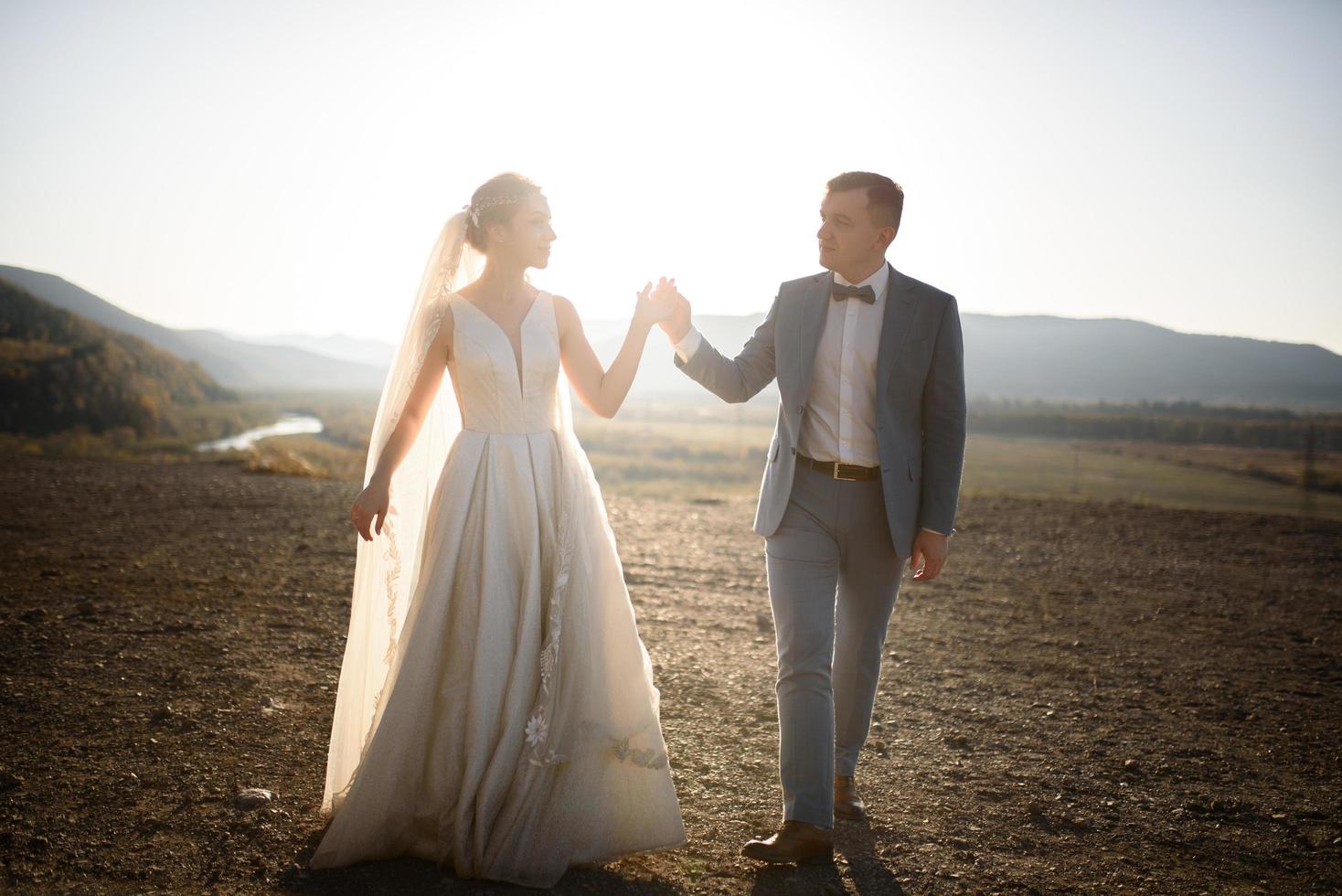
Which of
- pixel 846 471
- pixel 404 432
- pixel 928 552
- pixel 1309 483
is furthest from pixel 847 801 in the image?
pixel 1309 483

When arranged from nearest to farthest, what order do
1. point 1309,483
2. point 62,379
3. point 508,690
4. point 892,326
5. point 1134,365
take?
1. point 508,690
2. point 892,326
3. point 62,379
4. point 1309,483
5. point 1134,365

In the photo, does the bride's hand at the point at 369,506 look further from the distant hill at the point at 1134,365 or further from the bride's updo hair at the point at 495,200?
the distant hill at the point at 1134,365

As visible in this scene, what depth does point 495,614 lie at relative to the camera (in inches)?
114

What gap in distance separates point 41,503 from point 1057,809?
11569 mm

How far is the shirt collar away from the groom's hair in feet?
0.52

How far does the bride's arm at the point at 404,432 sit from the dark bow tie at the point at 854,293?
138 cm

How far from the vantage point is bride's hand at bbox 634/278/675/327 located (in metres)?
3.31

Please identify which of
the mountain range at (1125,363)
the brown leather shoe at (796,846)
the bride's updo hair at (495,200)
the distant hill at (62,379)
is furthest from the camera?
the mountain range at (1125,363)

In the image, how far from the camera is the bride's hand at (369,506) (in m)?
3.04

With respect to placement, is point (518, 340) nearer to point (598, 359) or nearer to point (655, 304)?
point (598, 359)

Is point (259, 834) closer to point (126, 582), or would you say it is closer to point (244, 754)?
point (244, 754)

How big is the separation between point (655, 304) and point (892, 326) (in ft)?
2.86

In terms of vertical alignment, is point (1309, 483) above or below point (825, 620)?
below

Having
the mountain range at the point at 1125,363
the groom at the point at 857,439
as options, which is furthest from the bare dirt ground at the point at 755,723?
the mountain range at the point at 1125,363
